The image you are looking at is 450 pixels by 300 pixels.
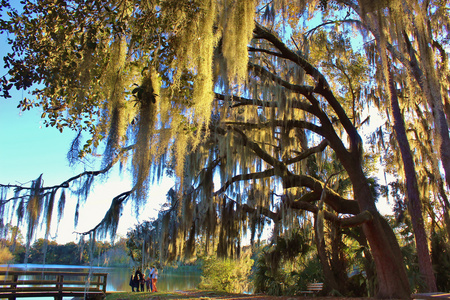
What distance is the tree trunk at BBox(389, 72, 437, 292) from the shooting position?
23.5 feet

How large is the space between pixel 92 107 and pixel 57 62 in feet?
3.77

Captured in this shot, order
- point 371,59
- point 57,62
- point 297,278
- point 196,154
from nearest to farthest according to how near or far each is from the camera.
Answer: point 57,62
point 196,154
point 371,59
point 297,278

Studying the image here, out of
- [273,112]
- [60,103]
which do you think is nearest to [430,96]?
[273,112]

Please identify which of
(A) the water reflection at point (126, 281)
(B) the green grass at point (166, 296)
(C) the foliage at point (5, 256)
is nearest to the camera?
(C) the foliage at point (5, 256)

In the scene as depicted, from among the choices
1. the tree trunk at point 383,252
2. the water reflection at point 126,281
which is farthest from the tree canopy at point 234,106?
the water reflection at point 126,281

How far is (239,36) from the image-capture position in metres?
4.82

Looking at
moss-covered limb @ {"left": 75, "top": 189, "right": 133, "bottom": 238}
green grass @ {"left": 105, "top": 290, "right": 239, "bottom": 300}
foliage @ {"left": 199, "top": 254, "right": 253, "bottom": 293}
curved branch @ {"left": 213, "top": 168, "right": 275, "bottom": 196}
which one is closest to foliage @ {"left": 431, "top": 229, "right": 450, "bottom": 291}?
curved branch @ {"left": 213, "top": 168, "right": 275, "bottom": 196}

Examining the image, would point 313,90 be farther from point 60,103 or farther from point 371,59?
point 60,103

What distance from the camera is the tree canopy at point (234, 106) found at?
3.86 m

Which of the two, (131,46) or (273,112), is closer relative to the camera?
(131,46)

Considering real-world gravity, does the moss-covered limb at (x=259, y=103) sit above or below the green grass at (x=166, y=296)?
above

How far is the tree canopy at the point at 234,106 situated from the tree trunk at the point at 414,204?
1.0 inches

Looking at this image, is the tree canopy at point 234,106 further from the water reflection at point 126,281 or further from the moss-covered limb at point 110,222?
the water reflection at point 126,281

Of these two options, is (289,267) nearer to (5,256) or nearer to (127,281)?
(5,256)
